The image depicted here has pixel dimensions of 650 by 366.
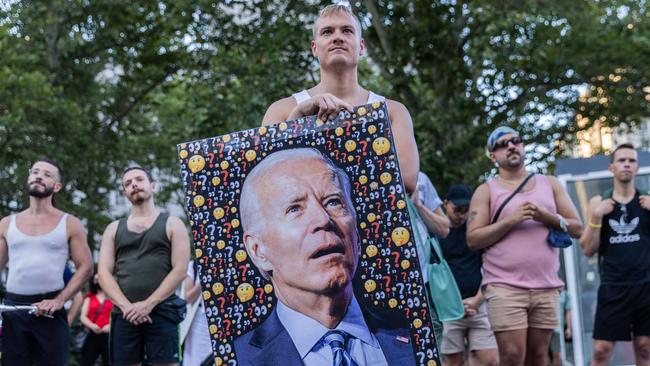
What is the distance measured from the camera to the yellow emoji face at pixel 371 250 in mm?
4066

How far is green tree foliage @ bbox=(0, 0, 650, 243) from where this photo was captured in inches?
798

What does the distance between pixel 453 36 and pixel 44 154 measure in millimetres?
8569

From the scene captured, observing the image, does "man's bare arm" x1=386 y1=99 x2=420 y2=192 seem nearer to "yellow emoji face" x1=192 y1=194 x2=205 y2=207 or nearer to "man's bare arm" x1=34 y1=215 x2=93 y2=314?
"yellow emoji face" x1=192 y1=194 x2=205 y2=207

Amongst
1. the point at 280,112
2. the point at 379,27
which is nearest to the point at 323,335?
the point at 280,112

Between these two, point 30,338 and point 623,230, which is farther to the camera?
point 30,338

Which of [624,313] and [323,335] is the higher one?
[323,335]

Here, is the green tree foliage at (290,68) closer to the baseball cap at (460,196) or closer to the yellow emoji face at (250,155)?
the baseball cap at (460,196)

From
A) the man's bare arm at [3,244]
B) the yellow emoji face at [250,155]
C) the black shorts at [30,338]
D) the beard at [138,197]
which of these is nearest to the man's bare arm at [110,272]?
the beard at [138,197]

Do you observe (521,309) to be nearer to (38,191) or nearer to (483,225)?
(483,225)

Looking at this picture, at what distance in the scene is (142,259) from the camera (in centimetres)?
841

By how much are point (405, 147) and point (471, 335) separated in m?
5.37

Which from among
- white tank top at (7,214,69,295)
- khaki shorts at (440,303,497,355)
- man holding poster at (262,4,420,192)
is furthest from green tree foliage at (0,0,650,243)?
man holding poster at (262,4,420,192)

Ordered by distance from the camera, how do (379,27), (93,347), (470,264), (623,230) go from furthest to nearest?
1. (379,27)
2. (93,347)
3. (470,264)
4. (623,230)

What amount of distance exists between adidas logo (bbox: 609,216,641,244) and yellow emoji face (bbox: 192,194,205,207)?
4890 mm
